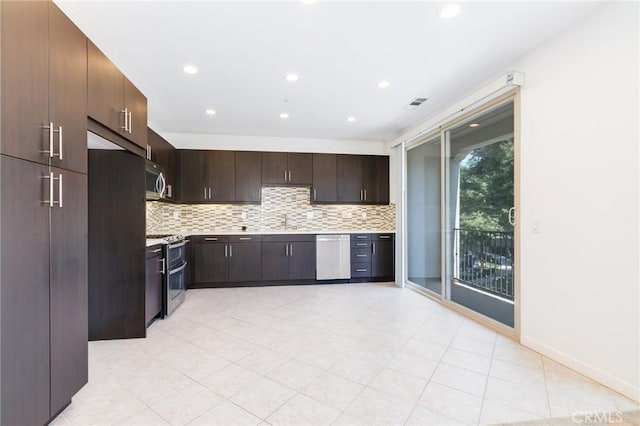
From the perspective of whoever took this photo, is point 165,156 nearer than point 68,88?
No

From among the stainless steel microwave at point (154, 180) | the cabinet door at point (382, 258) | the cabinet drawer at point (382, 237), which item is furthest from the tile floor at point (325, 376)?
the cabinet drawer at point (382, 237)

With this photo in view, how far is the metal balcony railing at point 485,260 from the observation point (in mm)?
3521

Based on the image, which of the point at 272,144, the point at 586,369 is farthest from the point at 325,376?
the point at 272,144

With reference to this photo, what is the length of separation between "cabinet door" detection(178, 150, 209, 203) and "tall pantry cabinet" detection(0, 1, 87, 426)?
131 inches

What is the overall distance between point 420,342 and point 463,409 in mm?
1044

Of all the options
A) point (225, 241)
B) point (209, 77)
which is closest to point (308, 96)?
point (209, 77)

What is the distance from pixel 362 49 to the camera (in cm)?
273

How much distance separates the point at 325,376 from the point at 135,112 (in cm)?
271

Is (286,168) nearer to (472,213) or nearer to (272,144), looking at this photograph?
(272,144)

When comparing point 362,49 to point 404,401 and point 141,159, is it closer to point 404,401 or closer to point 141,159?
point 141,159

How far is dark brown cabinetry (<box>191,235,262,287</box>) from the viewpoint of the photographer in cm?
510

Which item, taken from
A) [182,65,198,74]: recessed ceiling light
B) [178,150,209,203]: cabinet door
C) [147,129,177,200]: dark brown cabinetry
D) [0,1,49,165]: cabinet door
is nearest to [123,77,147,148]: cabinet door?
[182,65,198,74]: recessed ceiling light

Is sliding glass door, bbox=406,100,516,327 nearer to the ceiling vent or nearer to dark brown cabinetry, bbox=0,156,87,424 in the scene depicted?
the ceiling vent

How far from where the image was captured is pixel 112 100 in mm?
2369
